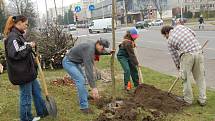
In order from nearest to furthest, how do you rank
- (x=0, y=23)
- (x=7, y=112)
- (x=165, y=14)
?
(x=7, y=112), (x=0, y=23), (x=165, y=14)

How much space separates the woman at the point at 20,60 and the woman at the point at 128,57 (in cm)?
327

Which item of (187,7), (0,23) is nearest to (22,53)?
(0,23)

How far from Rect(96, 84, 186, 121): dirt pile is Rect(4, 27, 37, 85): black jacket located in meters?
1.35

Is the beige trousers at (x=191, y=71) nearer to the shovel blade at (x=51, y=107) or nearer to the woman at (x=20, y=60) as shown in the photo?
the shovel blade at (x=51, y=107)

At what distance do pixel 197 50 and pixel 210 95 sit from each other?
1.45 m

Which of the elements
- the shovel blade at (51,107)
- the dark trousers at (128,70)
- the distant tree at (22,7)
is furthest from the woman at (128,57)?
the distant tree at (22,7)

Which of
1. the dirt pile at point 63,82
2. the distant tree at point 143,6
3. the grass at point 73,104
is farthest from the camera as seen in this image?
the distant tree at point 143,6

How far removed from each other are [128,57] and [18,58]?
13.0 ft

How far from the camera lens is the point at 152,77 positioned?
36.8ft

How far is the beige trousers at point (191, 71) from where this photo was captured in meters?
7.26

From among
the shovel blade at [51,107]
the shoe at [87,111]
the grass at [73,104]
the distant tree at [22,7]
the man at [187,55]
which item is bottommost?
the grass at [73,104]

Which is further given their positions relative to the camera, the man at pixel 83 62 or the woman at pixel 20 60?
the man at pixel 83 62

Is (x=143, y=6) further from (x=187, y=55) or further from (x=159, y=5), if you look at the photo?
(x=187, y=55)

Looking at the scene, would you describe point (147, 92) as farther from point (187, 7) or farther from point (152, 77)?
point (187, 7)
